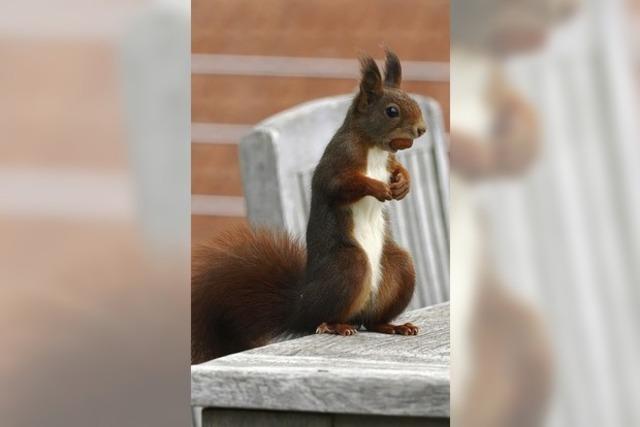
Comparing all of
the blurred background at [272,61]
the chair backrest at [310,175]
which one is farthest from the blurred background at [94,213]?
the blurred background at [272,61]

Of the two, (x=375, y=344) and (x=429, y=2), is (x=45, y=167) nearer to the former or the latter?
(x=375, y=344)

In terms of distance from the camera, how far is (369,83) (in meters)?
1.22

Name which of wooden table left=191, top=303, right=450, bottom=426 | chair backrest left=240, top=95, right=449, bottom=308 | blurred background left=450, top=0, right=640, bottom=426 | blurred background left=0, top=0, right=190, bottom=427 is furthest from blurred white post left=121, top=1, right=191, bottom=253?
chair backrest left=240, top=95, right=449, bottom=308

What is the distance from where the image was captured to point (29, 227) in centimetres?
→ 53

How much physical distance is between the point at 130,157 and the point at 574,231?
0.62ft

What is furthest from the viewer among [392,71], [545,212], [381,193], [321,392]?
[392,71]

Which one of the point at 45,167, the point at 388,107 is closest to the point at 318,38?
the point at 388,107

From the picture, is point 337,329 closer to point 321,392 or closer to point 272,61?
point 321,392

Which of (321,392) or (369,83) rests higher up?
(369,83)

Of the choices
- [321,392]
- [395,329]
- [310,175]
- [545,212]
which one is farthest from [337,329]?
[545,212]

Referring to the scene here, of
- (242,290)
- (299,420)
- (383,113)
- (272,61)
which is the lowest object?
(299,420)

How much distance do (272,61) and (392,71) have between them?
2545 millimetres

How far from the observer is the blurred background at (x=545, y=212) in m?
0.47

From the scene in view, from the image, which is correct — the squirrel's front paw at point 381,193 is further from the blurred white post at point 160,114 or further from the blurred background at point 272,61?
the blurred background at point 272,61
